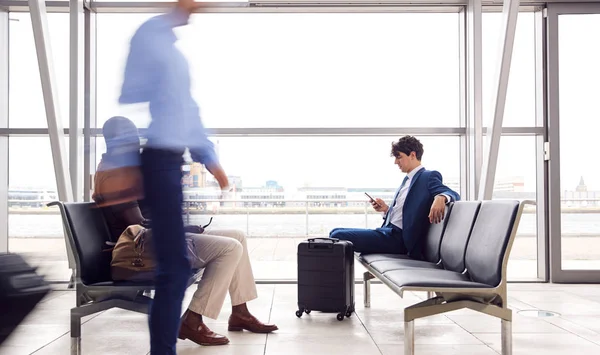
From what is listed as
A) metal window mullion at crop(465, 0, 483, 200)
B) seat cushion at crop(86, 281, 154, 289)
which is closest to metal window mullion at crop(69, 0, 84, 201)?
seat cushion at crop(86, 281, 154, 289)

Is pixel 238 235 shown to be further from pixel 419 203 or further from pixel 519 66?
pixel 519 66

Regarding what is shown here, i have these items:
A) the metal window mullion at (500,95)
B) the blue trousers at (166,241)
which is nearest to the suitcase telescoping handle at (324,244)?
the blue trousers at (166,241)

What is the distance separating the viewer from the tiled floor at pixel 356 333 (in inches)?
118

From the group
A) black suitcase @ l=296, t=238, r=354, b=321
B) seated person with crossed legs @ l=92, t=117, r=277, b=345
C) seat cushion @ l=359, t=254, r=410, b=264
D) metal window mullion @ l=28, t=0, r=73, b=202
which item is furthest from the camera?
metal window mullion @ l=28, t=0, r=73, b=202

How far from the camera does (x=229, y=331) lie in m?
3.42

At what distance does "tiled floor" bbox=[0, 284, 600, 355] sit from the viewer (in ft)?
9.82

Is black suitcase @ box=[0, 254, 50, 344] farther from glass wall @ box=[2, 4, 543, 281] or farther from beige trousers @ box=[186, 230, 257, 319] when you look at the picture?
glass wall @ box=[2, 4, 543, 281]

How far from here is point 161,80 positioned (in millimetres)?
1932

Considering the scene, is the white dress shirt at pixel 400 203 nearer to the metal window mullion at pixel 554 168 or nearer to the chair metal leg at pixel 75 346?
the metal window mullion at pixel 554 168

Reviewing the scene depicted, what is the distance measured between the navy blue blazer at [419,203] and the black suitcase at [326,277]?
0.43 m

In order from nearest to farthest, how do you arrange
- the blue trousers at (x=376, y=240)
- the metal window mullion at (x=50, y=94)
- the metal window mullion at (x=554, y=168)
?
the blue trousers at (x=376, y=240) → the metal window mullion at (x=50, y=94) → the metal window mullion at (x=554, y=168)

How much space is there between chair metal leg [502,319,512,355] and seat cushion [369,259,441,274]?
61cm

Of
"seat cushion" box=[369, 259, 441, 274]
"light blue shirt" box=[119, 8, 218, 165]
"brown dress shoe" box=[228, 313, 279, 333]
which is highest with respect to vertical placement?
"light blue shirt" box=[119, 8, 218, 165]

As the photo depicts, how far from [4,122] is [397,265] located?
14.5 feet
